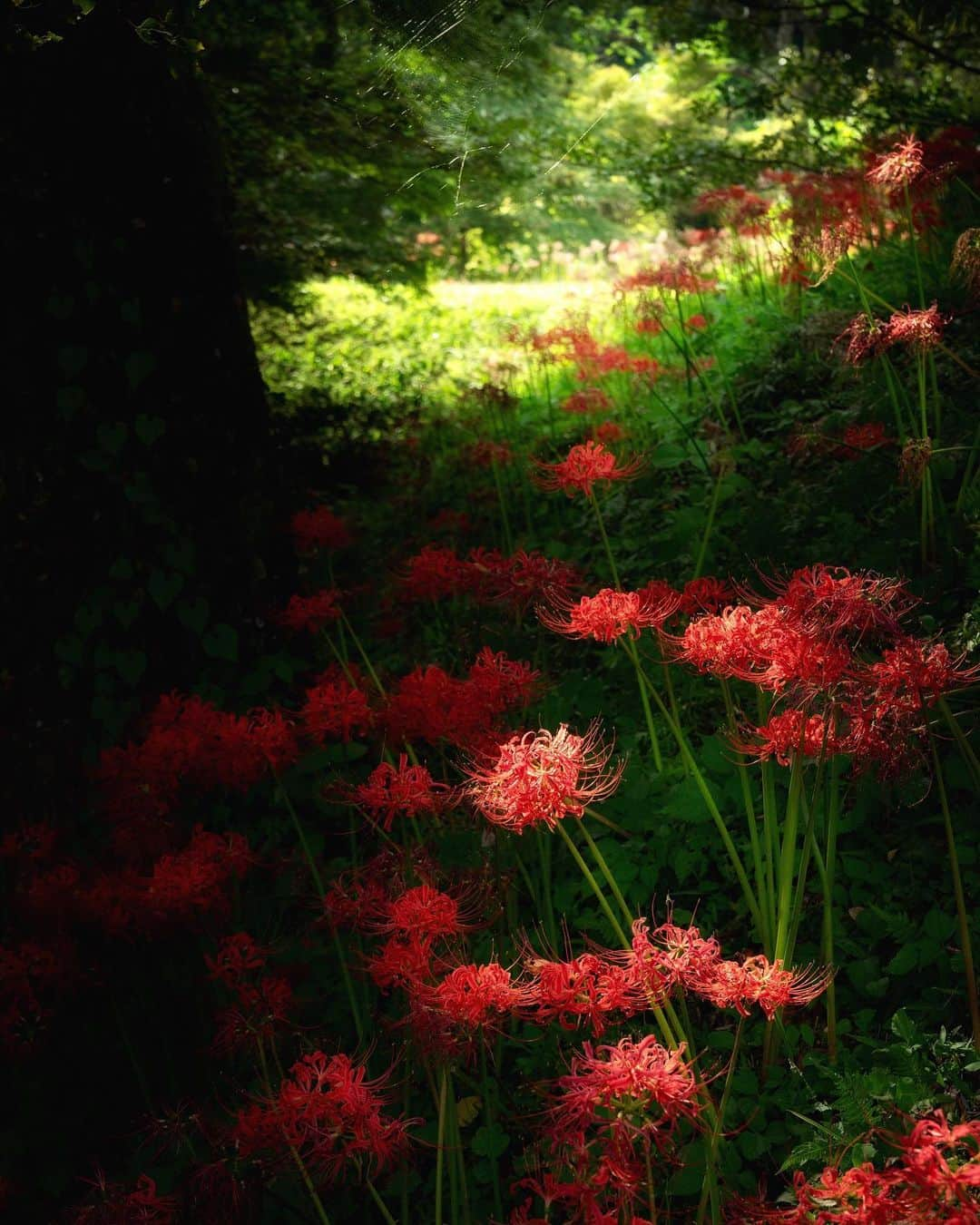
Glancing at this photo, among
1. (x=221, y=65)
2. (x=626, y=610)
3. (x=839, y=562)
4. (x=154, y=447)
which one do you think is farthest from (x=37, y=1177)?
(x=221, y=65)

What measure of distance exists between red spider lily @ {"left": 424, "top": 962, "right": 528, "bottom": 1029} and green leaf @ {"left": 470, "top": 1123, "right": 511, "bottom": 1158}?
578mm

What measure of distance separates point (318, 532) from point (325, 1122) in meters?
2.14

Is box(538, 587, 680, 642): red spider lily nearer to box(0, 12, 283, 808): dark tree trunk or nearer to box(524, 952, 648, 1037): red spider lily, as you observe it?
box(524, 952, 648, 1037): red spider lily

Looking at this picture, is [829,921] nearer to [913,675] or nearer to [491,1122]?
[913,675]

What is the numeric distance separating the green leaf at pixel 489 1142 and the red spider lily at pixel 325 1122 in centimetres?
38

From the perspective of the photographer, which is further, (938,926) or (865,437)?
(865,437)

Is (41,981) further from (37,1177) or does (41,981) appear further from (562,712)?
(562,712)

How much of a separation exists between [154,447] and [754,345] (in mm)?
3092

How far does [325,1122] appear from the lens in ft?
5.41

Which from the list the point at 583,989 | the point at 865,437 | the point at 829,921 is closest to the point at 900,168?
the point at 865,437

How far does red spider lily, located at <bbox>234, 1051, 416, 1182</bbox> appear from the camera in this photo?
151 centimetres

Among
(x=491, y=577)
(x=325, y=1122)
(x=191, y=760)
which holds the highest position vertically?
(x=491, y=577)

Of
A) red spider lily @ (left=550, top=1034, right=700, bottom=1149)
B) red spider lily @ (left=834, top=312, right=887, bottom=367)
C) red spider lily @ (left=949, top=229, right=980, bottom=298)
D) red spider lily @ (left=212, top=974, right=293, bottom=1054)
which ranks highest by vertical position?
red spider lily @ (left=949, top=229, right=980, bottom=298)

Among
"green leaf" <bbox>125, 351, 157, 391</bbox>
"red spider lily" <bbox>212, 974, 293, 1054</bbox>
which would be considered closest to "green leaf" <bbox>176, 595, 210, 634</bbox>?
"green leaf" <bbox>125, 351, 157, 391</bbox>
